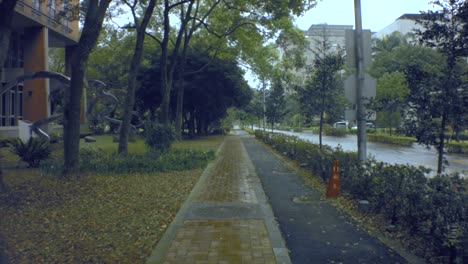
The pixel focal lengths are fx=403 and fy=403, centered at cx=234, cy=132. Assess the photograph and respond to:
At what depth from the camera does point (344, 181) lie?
9.02 meters

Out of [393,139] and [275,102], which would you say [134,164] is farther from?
[393,139]

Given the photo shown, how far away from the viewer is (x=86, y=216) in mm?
6910

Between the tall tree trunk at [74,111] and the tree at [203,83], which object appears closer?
the tall tree trunk at [74,111]

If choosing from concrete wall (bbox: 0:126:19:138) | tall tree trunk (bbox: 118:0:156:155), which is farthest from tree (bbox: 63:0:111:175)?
concrete wall (bbox: 0:126:19:138)

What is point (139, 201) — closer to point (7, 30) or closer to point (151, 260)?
point (151, 260)

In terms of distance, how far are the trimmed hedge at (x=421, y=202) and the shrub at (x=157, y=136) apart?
9.37m

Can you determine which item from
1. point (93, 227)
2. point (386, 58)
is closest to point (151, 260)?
point (93, 227)

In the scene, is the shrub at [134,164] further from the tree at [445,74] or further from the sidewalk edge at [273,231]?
the tree at [445,74]

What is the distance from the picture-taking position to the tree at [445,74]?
250 inches

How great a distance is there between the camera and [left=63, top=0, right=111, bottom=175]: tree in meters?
10.6

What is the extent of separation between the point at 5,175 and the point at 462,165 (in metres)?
17.5

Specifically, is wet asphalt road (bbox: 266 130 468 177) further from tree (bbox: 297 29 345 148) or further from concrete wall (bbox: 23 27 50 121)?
concrete wall (bbox: 23 27 50 121)

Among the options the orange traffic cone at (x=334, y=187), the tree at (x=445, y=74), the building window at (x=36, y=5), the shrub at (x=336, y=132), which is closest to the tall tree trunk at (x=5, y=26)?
the orange traffic cone at (x=334, y=187)

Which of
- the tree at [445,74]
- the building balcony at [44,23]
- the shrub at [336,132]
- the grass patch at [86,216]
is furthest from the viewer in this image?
the shrub at [336,132]
